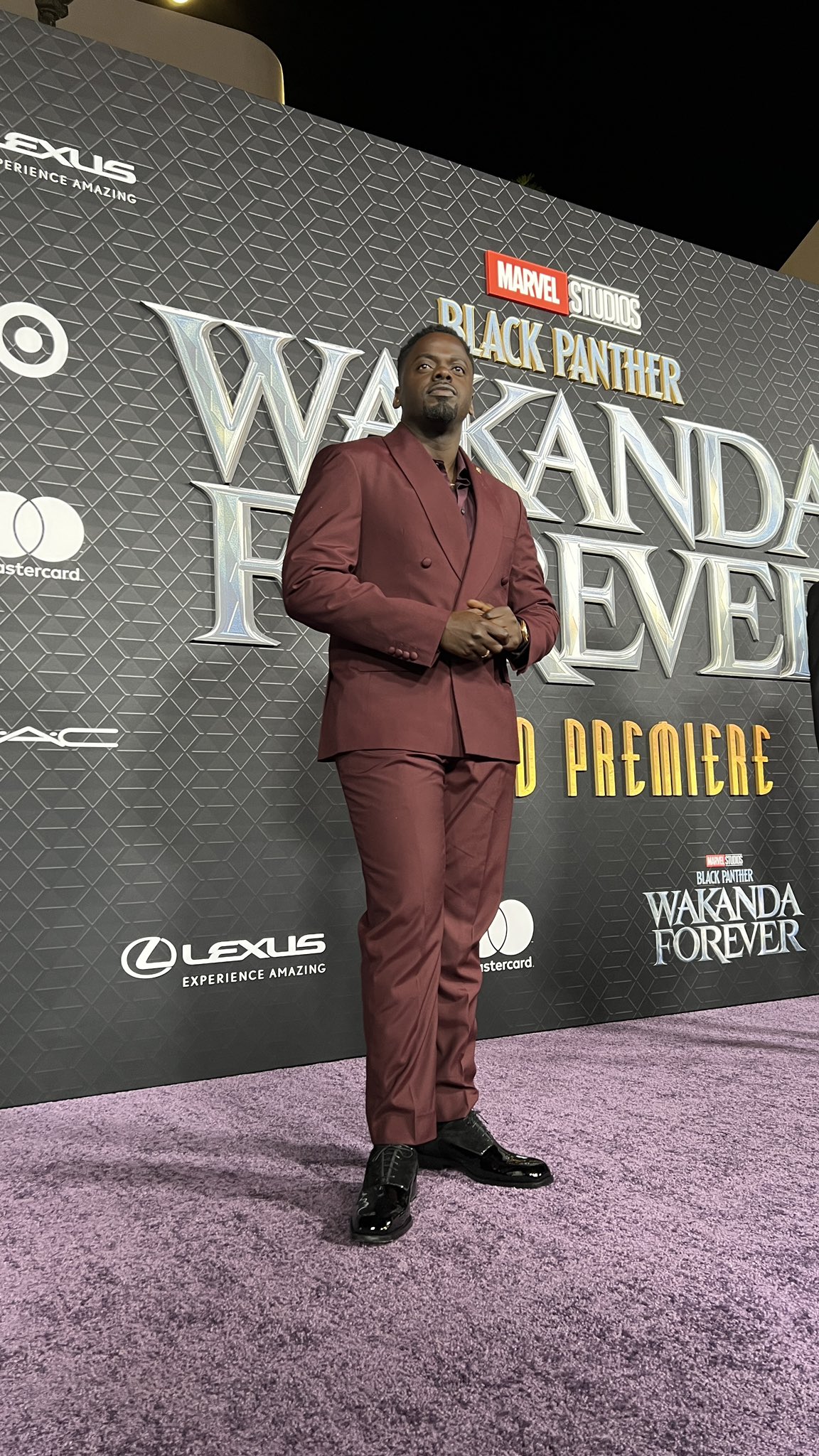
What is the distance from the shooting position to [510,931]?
10.0 ft

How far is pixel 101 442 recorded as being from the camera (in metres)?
2.57

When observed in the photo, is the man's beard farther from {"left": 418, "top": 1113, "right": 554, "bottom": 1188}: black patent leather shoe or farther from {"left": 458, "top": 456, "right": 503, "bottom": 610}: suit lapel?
{"left": 418, "top": 1113, "right": 554, "bottom": 1188}: black patent leather shoe

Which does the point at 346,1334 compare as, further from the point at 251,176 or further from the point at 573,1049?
the point at 251,176

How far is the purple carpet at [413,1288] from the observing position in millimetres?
1023

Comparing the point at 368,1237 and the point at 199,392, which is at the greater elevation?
the point at 199,392

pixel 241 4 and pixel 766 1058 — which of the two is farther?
pixel 241 4

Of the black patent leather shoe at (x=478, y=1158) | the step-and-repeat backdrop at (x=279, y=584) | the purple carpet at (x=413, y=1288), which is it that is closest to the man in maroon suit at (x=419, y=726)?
the black patent leather shoe at (x=478, y=1158)

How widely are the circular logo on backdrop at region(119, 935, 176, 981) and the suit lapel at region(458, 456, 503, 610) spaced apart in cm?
124

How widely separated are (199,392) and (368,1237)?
2.08 meters

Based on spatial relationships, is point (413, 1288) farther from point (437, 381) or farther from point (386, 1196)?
point (437, 381)

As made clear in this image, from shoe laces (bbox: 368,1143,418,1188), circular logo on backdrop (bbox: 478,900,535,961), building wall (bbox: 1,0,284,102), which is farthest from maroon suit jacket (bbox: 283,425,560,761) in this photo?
building wall (bbox: 1,0,284,102)

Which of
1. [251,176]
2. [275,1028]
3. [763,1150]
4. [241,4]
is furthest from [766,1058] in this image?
[241,4]

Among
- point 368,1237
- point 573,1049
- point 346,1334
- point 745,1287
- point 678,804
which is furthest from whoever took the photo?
point 678,804

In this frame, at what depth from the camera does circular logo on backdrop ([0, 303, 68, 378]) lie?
2.47 m
